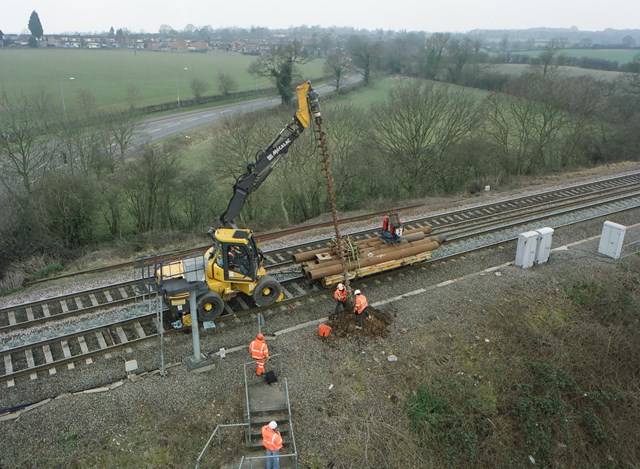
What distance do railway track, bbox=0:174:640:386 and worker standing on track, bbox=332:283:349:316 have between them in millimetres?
1398

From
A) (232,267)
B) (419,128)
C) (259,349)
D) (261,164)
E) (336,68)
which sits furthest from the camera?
(336,68)

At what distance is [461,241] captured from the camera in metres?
19.8

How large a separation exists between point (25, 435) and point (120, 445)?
79.7 inches

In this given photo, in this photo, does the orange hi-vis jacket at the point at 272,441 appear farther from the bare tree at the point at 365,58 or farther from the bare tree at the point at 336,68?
the bare tree at the point at 365,58

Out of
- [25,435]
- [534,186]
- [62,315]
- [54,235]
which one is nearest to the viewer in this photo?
[25,435]

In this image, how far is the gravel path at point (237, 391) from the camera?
32.9 ft

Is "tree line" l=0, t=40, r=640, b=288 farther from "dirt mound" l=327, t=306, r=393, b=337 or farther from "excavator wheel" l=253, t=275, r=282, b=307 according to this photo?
"dirt mound" l=327, t=306, r=393, b=337

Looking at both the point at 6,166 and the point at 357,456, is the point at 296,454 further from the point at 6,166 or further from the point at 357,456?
the point at 6,166

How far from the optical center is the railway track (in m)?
12.4

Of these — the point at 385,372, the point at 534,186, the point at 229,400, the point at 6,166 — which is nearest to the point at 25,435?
the point at 229,400

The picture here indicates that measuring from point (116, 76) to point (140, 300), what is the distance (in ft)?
205

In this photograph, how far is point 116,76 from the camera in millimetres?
68000

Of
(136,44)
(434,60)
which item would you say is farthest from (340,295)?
(136,44)

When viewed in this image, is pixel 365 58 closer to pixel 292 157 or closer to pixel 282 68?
pixel 282 68
